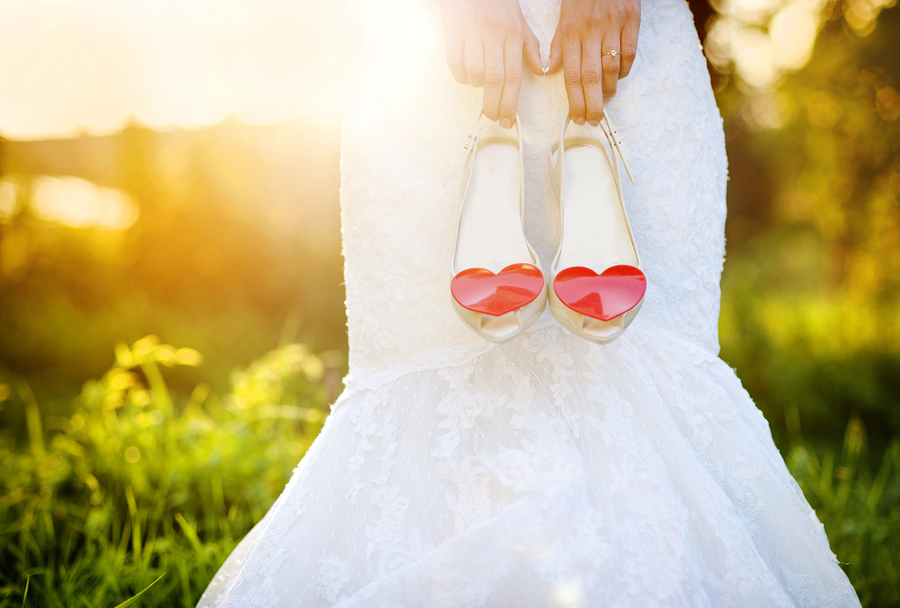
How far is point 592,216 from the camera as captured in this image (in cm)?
110

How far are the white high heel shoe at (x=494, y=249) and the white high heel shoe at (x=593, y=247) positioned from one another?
0.20ft

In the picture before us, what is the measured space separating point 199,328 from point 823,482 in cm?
503

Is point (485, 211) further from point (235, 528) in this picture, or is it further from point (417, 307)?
point (235, 528)

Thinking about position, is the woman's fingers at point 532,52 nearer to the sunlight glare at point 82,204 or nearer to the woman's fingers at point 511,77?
the woman's fingers at point 511,77

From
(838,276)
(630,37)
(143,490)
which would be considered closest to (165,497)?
(143,490)

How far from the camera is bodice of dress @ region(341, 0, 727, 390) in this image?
116cm

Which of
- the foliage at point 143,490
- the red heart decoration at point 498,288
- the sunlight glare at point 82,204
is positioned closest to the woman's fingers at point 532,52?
the red heart decoration at point 498,288

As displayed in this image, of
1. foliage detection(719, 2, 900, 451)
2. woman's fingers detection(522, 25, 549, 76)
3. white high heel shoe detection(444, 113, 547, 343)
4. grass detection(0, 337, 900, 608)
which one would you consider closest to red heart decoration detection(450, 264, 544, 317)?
white high heel shoe detection(444, 113, 547, 343)

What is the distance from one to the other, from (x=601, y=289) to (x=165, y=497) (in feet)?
7.13

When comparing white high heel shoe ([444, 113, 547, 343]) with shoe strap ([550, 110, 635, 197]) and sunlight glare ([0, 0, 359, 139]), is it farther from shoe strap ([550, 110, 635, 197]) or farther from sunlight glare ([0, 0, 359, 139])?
sunlight glare ([0, 0, 359, 139])

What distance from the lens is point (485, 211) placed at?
1.11 metres

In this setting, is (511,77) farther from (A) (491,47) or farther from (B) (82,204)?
(B) (82,204)

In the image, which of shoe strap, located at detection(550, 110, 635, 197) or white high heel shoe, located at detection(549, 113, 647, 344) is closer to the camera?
white high heel shoe, located at detection(549, 113, 647, 344)

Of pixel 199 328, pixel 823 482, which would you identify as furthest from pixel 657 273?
pixel 199 328
